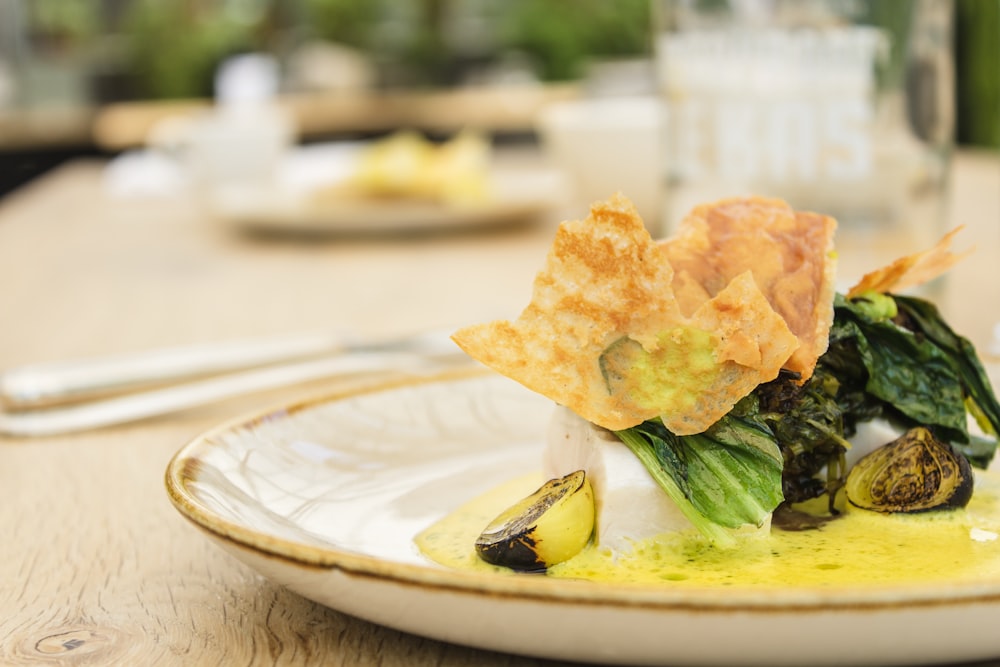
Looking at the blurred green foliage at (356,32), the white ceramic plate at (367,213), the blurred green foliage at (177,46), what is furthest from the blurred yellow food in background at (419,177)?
the blurred green foliage at (177,46)

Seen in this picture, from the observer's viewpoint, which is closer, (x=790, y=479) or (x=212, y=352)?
(x=790, y=479)

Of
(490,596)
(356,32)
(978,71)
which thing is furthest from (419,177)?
(356,32)

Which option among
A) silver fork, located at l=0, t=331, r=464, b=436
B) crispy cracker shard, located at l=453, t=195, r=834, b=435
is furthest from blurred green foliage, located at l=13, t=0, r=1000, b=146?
crispy cracker shard, located at l=453, t=195, r=834, b=435

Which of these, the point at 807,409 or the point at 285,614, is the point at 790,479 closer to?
the point at 807,409

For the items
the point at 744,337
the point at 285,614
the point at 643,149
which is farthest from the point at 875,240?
the point at 285,614

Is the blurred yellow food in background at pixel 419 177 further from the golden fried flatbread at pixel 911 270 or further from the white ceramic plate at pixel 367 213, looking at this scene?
the golden fried flatbread at pixel 911 270

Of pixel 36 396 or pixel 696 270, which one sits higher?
pixel 696 270
